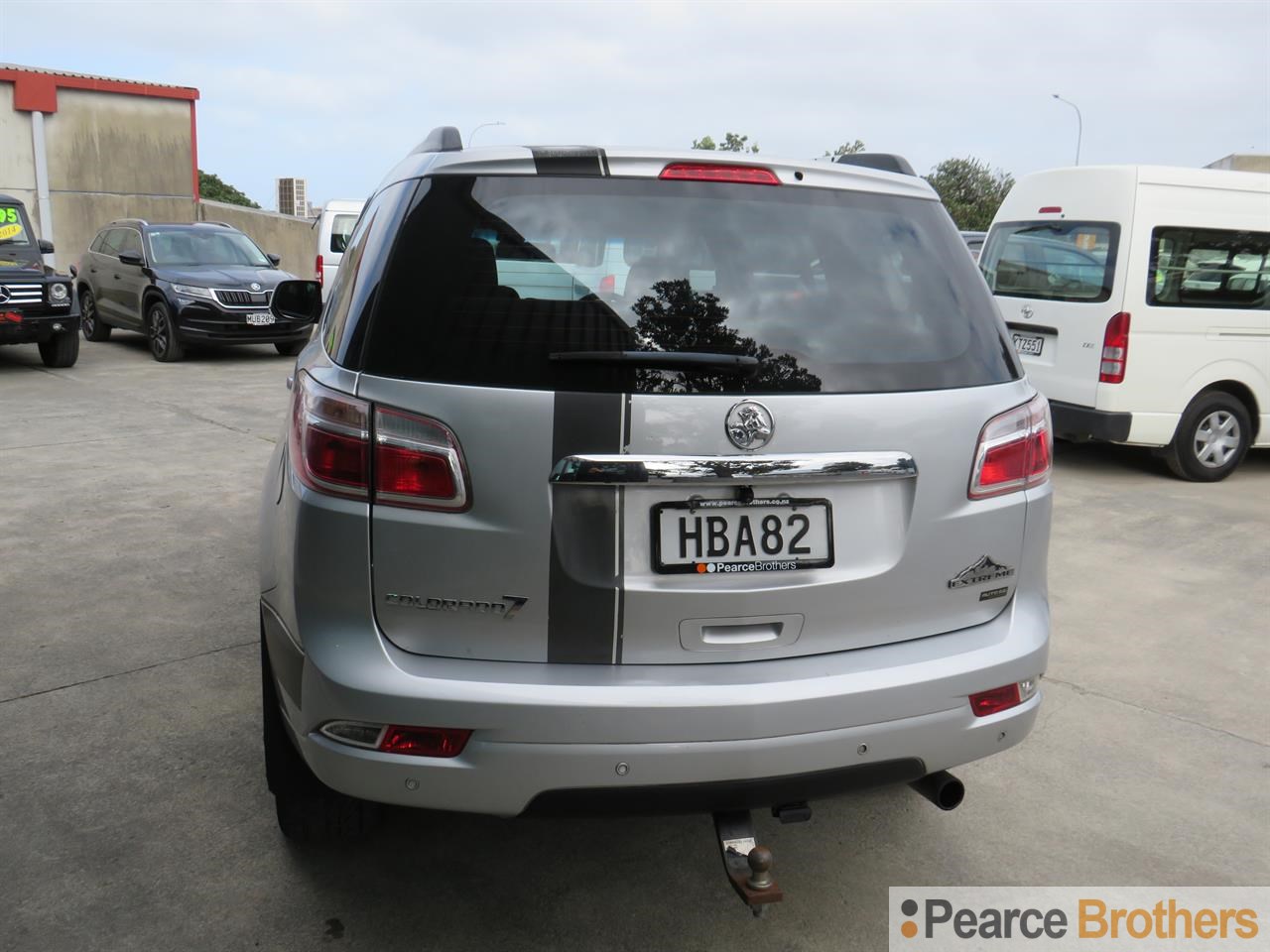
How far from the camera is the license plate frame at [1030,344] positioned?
26.8 ft

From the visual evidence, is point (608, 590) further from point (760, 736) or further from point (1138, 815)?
point (1138, 815)

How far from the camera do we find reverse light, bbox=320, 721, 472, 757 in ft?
7.17

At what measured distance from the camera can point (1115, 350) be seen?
757 centimetres

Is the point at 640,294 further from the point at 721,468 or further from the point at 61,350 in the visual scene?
the point at 61,350

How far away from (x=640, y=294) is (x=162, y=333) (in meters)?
12.6

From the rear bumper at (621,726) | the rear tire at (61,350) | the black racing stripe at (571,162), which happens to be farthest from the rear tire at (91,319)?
the rear bumper at (621,726)

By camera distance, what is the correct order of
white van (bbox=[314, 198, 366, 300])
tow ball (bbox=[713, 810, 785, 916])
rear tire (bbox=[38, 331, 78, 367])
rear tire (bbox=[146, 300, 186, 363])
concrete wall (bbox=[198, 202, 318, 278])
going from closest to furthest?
tow ball (bbox=[713, 810, 785, 916])
rear tire (bbox=[38, 331, 78, 367])
rear tire (bbox=[146, 300, 186, 363])
white van (bbox=[314, 198, 366, 300])
concrete wall (bbox=[198, 202, 318, 278])

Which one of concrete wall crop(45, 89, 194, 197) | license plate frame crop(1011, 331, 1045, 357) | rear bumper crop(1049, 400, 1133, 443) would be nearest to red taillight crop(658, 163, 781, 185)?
rear bumper crop(1049, 400, 1133, 443)

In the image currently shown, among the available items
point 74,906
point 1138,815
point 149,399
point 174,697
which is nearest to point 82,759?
point 174,697

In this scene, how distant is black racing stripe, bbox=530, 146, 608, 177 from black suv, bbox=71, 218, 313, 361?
10732mm

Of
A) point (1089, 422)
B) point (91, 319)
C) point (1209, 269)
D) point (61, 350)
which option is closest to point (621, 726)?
point (1089, 422)

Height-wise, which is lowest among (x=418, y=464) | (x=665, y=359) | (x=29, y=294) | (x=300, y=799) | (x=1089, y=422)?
(x=300, y=799)

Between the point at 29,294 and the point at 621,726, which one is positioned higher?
the point at 29,294

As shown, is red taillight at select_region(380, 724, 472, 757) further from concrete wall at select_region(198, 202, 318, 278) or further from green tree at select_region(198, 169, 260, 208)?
green tree at select_region(198, 169, 260, 208)
